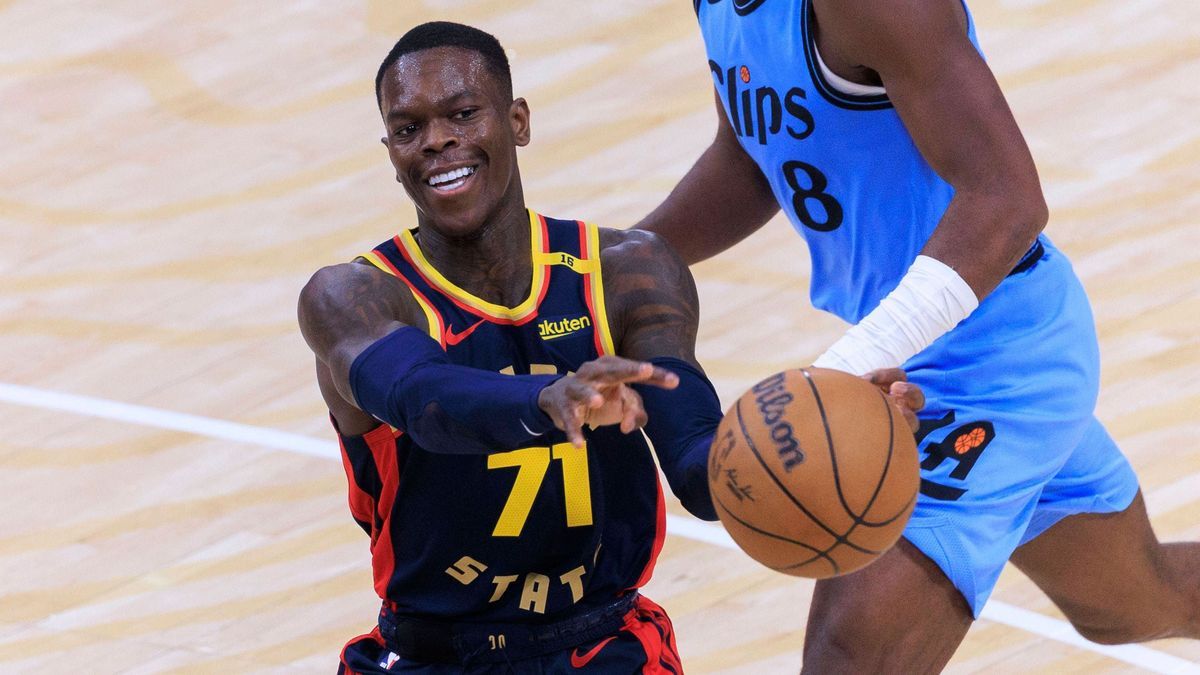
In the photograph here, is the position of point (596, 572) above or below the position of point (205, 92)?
below

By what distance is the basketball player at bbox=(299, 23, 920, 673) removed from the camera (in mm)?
3631

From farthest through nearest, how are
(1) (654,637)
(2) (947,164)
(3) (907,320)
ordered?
1. (1) (654,637)
2. (2) (947,164)
3. (3) (907,320)

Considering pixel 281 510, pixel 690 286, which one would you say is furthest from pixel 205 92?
pixel 690 286

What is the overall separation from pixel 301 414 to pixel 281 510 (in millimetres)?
642

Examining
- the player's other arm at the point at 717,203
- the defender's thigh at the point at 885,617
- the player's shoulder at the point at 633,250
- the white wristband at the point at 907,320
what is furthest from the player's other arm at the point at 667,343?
the player's other arm at the point at 717,203

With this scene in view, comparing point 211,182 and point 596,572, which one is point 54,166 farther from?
point 596,572

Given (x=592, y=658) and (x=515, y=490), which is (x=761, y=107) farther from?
(x=592, y=658)

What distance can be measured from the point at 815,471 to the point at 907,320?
0.51 m

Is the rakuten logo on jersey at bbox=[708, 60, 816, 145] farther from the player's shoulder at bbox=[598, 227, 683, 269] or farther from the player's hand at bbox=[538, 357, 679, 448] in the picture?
the player's hand at bbox=[538, 357, 679, 448]

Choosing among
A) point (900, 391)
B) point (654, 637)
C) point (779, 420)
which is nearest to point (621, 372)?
point (779, 420)

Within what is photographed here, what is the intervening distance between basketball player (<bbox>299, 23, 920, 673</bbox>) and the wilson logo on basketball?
0.31 meters

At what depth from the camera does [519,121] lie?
3857 mm

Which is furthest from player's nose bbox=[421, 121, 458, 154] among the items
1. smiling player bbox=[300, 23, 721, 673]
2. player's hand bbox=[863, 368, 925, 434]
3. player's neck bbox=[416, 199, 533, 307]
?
player's hand bbox=[863, 368, 925, 434]

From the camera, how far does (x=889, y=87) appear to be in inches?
144
